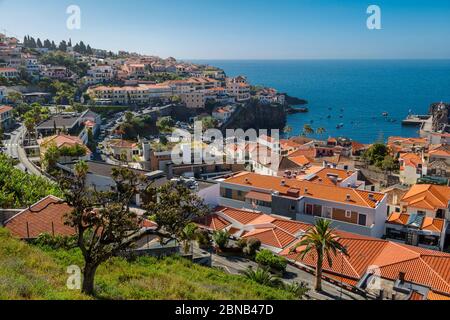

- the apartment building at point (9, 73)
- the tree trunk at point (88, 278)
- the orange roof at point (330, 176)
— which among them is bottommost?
the orange roof at point (330, 176)

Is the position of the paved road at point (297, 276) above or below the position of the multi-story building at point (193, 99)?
below

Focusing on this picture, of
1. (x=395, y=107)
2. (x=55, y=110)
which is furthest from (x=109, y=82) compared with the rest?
(x=395, y=107)

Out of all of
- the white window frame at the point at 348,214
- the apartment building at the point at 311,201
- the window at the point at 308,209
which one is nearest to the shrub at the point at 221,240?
the apartment building at the point at 311,201

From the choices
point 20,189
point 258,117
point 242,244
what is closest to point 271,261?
point 242,244

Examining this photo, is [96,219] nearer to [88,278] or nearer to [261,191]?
[88,278]

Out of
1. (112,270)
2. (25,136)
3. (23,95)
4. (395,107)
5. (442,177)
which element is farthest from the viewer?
(395,107)

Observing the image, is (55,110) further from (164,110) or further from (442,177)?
(442,177)

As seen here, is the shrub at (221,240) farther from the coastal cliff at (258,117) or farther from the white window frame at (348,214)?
the coastal cliff at (258,117)
